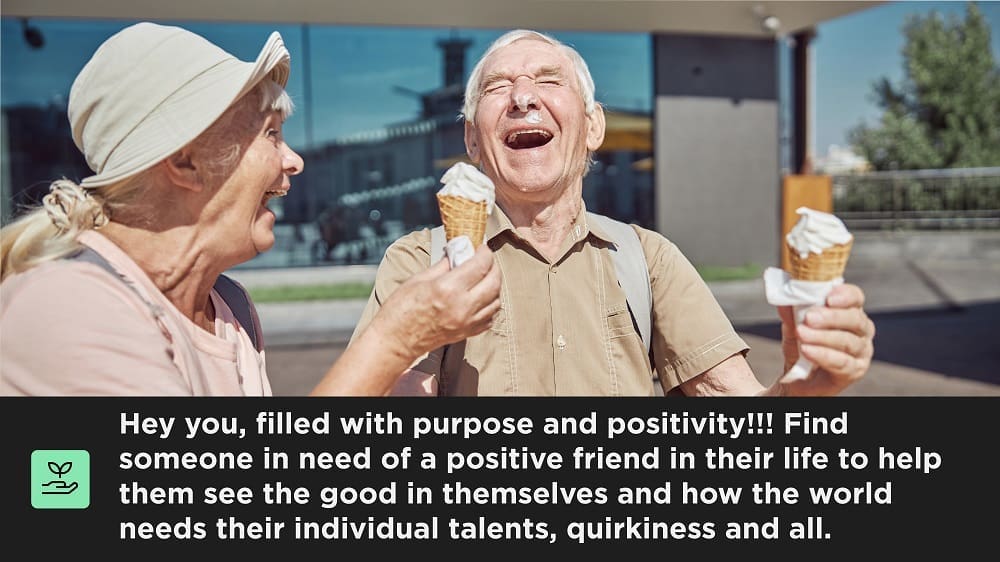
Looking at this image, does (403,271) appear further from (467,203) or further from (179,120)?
(179,120)

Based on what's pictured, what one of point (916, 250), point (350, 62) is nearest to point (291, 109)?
point (350, 62)

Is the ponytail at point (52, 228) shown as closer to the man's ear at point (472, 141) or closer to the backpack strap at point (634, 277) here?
the man's ear at point (472, 141)

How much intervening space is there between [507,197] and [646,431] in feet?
2.36

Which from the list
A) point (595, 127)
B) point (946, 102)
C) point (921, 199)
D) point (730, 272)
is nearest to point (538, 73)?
point (595, 127)

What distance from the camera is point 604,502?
67.8 inches

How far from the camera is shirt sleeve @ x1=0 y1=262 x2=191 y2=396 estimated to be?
139cm

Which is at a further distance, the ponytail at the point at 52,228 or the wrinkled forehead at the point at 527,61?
the wrinkled forehead at the point at 527,61

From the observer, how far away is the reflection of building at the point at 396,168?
50.4 ft

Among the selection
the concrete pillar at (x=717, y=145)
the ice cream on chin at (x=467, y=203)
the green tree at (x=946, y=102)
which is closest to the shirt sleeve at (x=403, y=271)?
the ice cream on chin at (x=467, y=203)

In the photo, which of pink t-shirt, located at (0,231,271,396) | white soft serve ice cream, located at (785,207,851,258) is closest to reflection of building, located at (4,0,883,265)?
white soft serve ice cream, located at (785,207,851,258)

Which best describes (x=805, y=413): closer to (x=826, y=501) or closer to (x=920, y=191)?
(x=826, y=501)

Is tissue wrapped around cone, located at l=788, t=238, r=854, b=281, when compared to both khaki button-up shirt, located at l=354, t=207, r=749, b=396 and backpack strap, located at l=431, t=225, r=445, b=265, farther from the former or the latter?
backpack strap, located at l=431, t=225, r=445, b=265

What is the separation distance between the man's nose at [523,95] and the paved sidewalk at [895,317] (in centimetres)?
573

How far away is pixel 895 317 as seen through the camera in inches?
433
